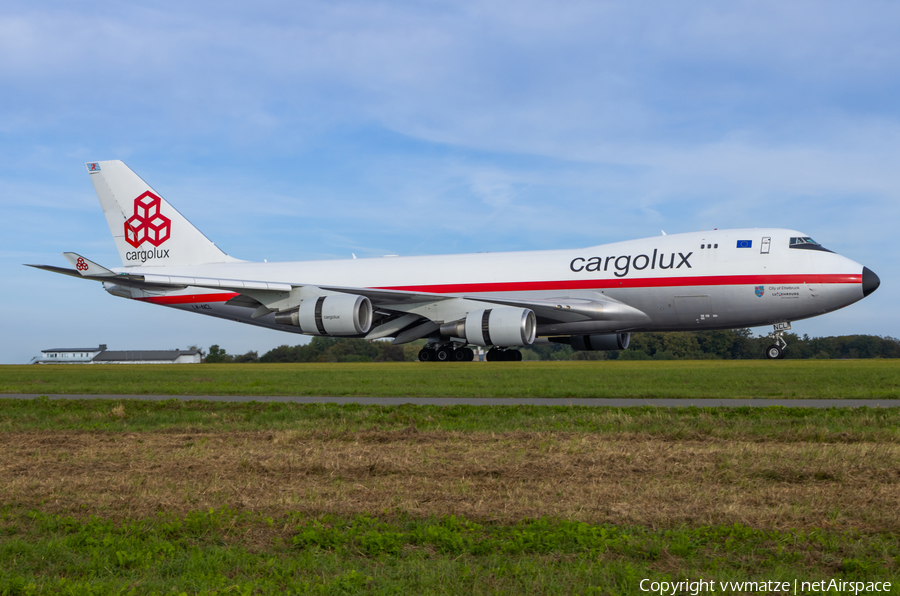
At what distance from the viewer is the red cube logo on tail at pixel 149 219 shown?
120ft

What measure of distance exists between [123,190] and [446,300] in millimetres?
18963

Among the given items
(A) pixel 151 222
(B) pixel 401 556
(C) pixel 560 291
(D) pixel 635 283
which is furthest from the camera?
(A) pixel 151 222

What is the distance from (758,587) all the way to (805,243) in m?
24.5

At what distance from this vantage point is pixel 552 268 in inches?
1114

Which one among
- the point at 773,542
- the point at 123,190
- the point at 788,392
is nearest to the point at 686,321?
the point at 788,392

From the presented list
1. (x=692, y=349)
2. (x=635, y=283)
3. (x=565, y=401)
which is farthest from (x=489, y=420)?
(x=692, y=349)

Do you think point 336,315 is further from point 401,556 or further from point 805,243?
point 401,556

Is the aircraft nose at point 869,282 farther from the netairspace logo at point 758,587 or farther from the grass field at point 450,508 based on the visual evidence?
the netairspace logo at point 758,587

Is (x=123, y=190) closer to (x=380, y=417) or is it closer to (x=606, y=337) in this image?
(x=606, y=337)

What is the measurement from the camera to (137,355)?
7638 cm

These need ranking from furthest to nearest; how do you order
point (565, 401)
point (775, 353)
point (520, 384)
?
point (775, 353), point (520, 384), point (565, 401)

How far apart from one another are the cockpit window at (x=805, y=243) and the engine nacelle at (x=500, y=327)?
9628 millimetres

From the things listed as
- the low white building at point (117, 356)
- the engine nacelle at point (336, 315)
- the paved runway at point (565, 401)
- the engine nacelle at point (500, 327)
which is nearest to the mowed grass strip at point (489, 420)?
the paved runway at point (565, 401)

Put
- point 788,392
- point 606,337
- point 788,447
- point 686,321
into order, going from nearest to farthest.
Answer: point 788,447
point 788,392
point 686,321
point 606,337
